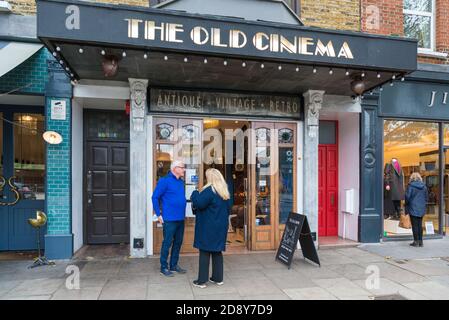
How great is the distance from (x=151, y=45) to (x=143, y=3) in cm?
262

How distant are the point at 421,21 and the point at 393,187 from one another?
4.38m

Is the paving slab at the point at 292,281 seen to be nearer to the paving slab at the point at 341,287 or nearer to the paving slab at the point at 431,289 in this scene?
the paving slab at the point at 341,287

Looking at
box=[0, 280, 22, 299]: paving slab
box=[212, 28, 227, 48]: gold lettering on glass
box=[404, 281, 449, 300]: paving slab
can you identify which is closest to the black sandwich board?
box=[404, 281, 449, 300]: paving slab

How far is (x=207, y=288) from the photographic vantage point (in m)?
4.91

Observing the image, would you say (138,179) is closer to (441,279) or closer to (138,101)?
(138,101)

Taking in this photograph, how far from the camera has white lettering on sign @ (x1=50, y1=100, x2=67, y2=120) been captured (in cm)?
641

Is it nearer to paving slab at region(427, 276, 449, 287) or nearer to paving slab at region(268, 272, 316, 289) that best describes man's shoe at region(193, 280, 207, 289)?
paving slab at region(268, 272, 316, 289)

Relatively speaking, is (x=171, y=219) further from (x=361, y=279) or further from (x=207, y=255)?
(x=361, y=279)

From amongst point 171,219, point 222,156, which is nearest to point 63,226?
point 171,219

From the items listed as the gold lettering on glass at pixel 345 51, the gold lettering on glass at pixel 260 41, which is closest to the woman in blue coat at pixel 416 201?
the gold lettering on glass at pixel 345 51

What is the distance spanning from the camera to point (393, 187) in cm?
Answer: 816

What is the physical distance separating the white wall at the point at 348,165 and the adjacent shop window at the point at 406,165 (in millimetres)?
802

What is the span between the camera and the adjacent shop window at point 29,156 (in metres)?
7.24

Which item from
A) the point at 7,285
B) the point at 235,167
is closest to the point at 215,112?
the point at 235,167
